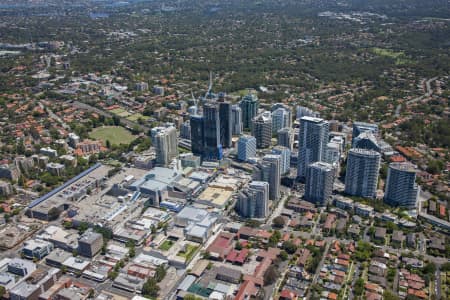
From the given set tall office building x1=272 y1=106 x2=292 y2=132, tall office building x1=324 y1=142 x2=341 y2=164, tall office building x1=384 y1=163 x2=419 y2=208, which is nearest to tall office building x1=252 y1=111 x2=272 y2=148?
tall office building x1=272 y1=106 x2=292 y2=132

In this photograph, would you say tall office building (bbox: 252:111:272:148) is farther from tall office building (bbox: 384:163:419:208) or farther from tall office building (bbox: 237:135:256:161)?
tall office building (bbox: 384:163:419:208)

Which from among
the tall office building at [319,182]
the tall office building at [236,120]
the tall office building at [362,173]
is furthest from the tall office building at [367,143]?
the tall office building at [236,120]

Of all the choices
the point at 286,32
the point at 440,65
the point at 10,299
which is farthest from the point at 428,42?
the point at 10,299

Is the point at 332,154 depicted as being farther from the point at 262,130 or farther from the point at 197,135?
the point at 197,135

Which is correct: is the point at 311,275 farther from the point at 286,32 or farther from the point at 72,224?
the point at 286,32

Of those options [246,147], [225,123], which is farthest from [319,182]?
[225,123]
